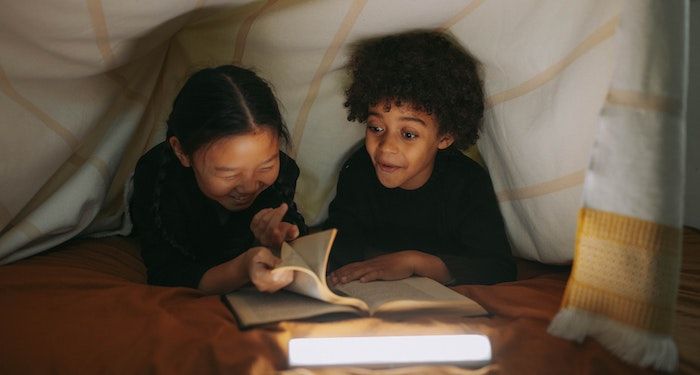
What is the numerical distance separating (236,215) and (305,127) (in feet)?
0.68

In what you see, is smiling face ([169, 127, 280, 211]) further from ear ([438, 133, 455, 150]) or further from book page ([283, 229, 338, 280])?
ear ([438, 133, 455, 150])

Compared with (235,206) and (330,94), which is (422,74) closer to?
(330,94)

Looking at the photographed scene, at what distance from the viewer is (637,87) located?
708 mm

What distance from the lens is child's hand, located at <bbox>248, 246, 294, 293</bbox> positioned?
77 cm

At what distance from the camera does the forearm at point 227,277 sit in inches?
32.4

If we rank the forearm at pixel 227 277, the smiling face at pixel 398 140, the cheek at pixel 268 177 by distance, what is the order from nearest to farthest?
the forearm at pixel 227 277 < the cheek at pixel 268 177 < the smiling face at pixel 398 140

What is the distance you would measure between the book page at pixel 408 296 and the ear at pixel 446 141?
0.28 meters

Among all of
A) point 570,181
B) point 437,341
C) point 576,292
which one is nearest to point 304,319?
point 437,341

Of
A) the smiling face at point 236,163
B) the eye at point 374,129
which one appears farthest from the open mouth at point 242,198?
the eye at point 374,129

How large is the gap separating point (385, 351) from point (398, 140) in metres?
0.43

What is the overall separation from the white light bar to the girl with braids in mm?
123

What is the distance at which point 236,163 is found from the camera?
0.89 metres

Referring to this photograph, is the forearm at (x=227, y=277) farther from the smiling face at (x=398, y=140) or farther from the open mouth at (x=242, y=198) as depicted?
the smiling face at (x=398, y=140)

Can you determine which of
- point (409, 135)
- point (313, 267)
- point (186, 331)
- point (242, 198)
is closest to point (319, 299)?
point (313, 267)
